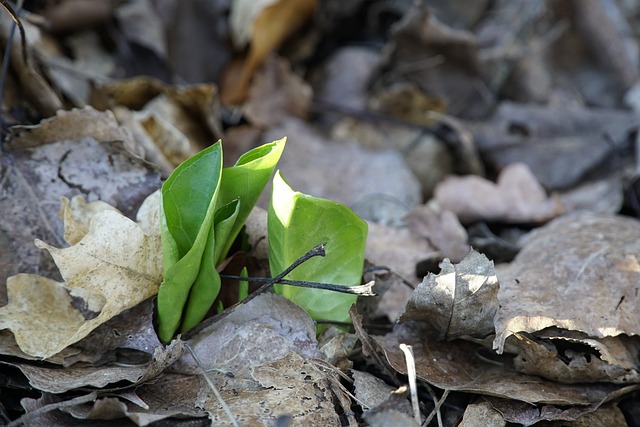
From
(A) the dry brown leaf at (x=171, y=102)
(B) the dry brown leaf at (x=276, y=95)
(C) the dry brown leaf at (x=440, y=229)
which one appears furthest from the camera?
(B) the dry brown leaf at (x=276, y=95)

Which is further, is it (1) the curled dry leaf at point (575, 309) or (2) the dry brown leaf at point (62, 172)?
(2) the dry brown leaf at point (62, 172)

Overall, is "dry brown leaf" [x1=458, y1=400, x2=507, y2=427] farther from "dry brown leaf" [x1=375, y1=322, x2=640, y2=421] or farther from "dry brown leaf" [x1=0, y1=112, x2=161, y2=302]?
"dry brown leaf" [x1=0, y1=112, x2=161, y2=302]

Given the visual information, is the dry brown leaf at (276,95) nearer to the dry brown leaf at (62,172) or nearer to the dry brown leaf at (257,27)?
the dry brown leaf at (257,27)

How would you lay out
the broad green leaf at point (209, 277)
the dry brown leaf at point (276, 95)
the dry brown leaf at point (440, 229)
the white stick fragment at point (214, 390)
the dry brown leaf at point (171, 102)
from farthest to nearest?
the dry brown leaf at point (276, 95), the dry brown leaf at point (171, 102), the dry brown leaf at point (440, 229), the broad green leaf at point (209, 277), the white stick fragment at point (214, 390)

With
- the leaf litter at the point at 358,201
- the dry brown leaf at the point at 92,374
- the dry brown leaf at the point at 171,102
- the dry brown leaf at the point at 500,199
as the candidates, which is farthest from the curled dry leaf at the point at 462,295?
the dry brown leaf at the point at 171,102

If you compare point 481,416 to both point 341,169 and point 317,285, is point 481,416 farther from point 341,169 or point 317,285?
point 341,169

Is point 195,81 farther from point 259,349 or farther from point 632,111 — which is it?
point 632,111

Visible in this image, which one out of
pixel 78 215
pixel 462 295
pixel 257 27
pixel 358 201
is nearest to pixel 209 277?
pixel 78 215

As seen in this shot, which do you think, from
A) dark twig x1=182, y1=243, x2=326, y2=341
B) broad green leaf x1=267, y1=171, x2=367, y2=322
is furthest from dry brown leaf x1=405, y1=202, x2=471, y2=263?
dark twig x1=182, y1=243, x2=326, y2=341

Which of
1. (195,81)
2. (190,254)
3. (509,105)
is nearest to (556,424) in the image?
(190,254)
